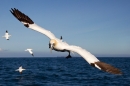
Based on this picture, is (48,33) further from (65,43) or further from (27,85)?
(27,85)

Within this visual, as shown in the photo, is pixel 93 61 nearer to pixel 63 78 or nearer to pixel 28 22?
pixel 28 22

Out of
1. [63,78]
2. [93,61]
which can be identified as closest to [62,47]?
[93,61]

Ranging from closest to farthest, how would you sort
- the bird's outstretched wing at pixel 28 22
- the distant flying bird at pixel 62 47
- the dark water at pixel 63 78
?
1. the distant flying bird at pixel 62 47
2. the bird's outstretched wing at pixel 28 22
3. the dark water at pixel 63 78

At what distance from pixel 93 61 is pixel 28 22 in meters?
6.12

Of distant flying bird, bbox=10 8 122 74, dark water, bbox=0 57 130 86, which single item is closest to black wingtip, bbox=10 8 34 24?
distant flying bird, bbox=10 8 122 74

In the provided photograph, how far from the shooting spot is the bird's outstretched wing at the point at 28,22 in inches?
575

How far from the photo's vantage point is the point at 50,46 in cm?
1426

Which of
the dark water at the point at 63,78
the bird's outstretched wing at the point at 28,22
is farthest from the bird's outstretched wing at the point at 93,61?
the dark water at the point at 63,78

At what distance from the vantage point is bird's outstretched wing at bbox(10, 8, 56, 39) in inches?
575

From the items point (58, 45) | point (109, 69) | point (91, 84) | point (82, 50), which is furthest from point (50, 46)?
point (91, 84)

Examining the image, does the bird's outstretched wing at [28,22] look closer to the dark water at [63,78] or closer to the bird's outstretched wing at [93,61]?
the bird's outstretched wing at [93,61]

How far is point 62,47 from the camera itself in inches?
530

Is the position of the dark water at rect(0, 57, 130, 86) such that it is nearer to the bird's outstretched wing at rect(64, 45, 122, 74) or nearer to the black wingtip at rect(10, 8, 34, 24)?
the black wingtip at rect(10, 8, 34, 24)

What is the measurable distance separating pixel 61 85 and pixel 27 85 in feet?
19.2
